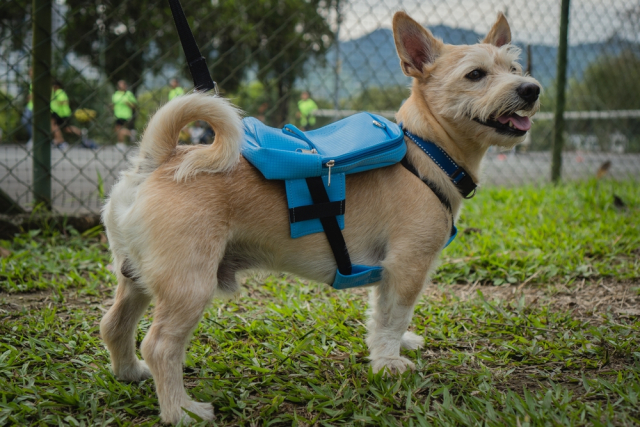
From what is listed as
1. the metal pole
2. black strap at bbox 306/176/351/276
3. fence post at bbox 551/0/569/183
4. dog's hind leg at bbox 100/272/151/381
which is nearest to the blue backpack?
black strap at bbox 306/176/351/276

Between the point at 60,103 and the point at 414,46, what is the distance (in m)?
4.41

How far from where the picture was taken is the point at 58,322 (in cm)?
288

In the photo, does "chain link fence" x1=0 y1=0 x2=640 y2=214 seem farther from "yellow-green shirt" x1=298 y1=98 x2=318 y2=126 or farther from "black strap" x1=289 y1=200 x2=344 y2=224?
"black strap" x1=289 y1=200 x2=344 y2=224

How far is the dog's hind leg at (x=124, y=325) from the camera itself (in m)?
2.30

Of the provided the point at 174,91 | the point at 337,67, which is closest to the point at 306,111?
the point at 337,67

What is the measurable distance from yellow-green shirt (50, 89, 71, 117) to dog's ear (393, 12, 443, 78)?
3.60 metres

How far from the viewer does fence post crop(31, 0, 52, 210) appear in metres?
4.21

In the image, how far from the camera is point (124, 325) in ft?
7.64

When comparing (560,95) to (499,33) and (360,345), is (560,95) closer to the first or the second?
(499,33)

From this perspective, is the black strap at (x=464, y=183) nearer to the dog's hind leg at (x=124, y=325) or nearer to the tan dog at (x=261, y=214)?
the tan dog at (x=261, y=214)

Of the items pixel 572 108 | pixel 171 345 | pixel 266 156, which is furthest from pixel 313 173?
pixel 572 108

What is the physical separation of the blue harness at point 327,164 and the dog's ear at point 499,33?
0.96 meters

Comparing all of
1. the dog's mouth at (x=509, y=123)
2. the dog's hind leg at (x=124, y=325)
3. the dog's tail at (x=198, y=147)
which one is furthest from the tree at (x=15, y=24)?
the dog's mouth at (x=509, y=123)

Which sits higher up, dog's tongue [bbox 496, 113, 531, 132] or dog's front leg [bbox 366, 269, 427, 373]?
dog's tongue [bbox 496, 113, 531, 132]
